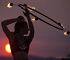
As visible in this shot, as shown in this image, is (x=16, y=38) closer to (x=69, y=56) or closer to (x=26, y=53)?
(x=26, y=53)

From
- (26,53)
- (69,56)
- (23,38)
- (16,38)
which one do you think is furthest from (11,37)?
(69,56)

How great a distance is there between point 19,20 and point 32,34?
0.76 metres

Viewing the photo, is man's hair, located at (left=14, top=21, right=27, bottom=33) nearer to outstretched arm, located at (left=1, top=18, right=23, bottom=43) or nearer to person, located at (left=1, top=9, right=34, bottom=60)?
person, located at (left=1, top=9, right=34, bottom=60)

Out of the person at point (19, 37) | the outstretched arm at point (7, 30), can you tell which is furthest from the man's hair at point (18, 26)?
the outstretched arm at point (7, 30)

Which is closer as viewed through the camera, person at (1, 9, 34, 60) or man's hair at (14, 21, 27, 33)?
person at (1, 9, 34, 60)

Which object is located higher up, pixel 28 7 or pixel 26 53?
pixel 28 7

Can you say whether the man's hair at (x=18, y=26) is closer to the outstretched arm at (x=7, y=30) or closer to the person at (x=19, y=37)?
the person at (x=19, y=37)

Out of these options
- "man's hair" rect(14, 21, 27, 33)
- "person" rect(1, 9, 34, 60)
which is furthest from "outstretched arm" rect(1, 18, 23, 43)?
"man's hair" rect(14, 21, 27, 33)

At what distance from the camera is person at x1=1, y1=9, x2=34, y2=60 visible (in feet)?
14.0

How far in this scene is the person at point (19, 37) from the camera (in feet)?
14.0

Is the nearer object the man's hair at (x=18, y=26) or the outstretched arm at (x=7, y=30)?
the outstretched arm at (x=7, y=30)

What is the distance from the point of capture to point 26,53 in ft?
14.6

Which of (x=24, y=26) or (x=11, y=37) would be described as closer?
(x=11, y=37)

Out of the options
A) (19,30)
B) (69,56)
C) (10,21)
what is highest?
(10,21)
